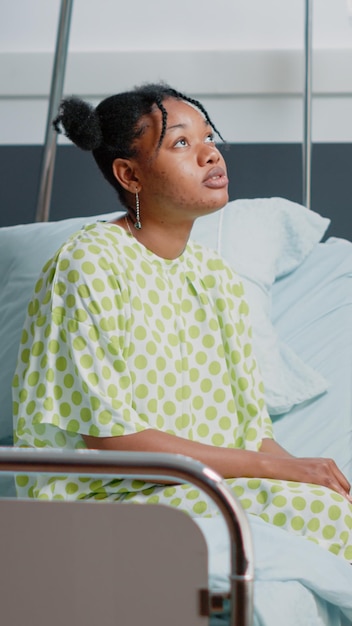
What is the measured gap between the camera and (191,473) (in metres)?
0.96

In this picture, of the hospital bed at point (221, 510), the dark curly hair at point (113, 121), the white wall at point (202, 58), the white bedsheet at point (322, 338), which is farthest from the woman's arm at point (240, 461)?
the white wall at point (202, 58)

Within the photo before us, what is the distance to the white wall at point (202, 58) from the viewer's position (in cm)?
279

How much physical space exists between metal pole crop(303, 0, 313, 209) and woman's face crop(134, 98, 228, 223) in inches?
30.0

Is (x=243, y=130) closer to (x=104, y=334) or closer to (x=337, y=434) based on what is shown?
(x=337, y=434)

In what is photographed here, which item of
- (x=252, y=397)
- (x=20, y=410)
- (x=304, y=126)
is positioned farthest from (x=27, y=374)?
(x=304, y=126)

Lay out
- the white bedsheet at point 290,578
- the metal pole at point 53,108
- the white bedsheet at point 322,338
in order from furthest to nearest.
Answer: the metal pole at point 53,108, the white bedsheet at point 322,338, the white bedsheet at point 290,578

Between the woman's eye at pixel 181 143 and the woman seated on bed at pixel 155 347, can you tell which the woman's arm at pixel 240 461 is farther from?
the woman's eye at pixel 181 143

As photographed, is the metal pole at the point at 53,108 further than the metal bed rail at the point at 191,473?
Yes

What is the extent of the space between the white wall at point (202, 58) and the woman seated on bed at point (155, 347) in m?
0.84

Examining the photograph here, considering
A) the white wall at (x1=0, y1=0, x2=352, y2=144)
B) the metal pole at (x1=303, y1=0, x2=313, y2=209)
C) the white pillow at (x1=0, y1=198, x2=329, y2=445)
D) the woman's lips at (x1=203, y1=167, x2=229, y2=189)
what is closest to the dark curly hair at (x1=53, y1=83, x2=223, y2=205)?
the woman's lips at (x1=203, y1=167, x2=229, y2=189)

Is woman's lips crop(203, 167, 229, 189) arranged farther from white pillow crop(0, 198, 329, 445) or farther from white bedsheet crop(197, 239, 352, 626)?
white bedsheet crop(197, 239, 352, 626)

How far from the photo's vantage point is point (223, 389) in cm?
187

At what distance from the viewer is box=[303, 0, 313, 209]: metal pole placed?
2.61 m

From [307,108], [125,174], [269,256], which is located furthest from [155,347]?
[307,108]
